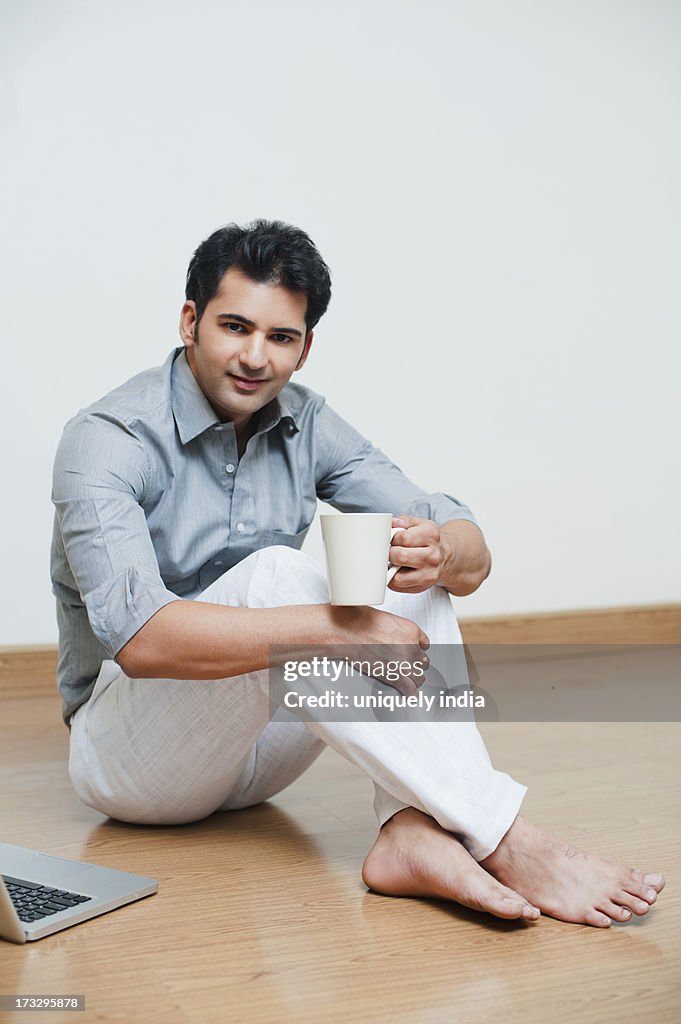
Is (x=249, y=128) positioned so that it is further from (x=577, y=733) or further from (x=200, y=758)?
(x=200, y=758)

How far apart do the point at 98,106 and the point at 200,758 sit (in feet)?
5.47

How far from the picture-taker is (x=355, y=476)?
151cm

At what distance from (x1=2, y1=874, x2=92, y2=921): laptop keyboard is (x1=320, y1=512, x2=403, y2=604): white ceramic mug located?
0.41m

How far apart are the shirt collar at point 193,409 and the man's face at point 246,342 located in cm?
2

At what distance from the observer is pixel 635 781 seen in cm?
165

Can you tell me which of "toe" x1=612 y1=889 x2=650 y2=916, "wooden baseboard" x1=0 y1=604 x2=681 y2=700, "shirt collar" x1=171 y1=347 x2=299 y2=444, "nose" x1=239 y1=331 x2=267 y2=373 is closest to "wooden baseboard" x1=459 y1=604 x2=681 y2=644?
"wooden baseboard" x1=0 y1=604 x2=681 y2=700

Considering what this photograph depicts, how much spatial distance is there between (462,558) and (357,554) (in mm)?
319

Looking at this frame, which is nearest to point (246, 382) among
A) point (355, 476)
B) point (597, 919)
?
point (355, 476)

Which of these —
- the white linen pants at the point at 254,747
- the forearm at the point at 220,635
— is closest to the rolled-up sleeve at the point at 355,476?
the white linen pants at the point at 254,747

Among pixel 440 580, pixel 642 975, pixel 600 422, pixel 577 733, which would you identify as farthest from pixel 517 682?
pixel 642 975

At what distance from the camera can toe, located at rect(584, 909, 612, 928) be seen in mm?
1065

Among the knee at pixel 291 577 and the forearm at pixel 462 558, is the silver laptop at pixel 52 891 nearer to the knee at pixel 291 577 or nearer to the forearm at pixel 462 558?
the knee at pixel 291 577

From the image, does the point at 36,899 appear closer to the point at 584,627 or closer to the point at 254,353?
the point at 254,353

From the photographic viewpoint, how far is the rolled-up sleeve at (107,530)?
1125mm
